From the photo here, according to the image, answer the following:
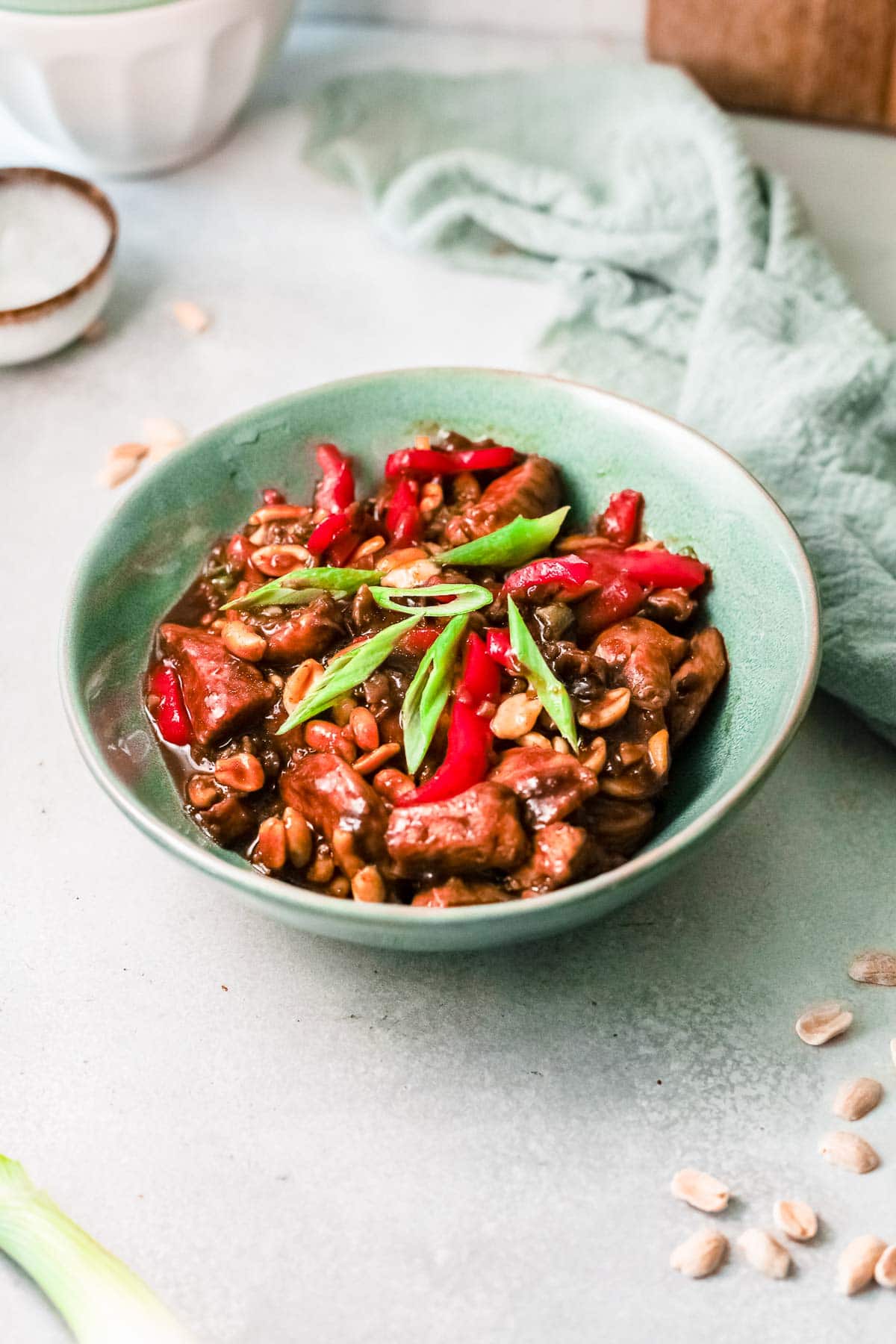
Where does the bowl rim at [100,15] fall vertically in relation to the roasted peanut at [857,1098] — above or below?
above

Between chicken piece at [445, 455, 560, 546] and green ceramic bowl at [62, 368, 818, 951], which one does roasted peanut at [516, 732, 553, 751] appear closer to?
green ceramic bowl at [62, 368, 818, 951]

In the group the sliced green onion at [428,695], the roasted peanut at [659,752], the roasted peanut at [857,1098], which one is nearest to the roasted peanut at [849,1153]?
the roasted peanut at [857,1098]

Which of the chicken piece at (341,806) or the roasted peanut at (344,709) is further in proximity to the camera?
the roasted peanut at (344,709)

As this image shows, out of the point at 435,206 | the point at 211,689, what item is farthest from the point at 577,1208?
the point at 435,206

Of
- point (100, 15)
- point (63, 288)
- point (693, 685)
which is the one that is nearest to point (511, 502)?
point (693, 685)

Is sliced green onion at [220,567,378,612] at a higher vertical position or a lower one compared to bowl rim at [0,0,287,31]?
lower

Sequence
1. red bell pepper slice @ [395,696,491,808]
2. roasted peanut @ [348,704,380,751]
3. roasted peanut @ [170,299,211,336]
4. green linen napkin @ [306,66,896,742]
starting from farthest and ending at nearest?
roasted peanut @ [170,299,211,336] < green linen napkin @ [306,66,896,742] < roasted peanut @ [348,704,380,751] < red bell pepper slice @ [395,696,491,808]

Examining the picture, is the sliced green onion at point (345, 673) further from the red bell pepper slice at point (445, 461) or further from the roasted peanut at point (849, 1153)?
the roasted peanut at point (849, 1153)

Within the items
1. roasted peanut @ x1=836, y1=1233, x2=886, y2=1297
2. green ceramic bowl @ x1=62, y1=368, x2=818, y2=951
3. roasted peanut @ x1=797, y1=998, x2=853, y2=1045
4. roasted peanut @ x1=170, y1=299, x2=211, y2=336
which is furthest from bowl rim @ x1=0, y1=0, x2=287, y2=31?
roasted peanut @ x1=836, y1=1233, x2=886, y2=1297
